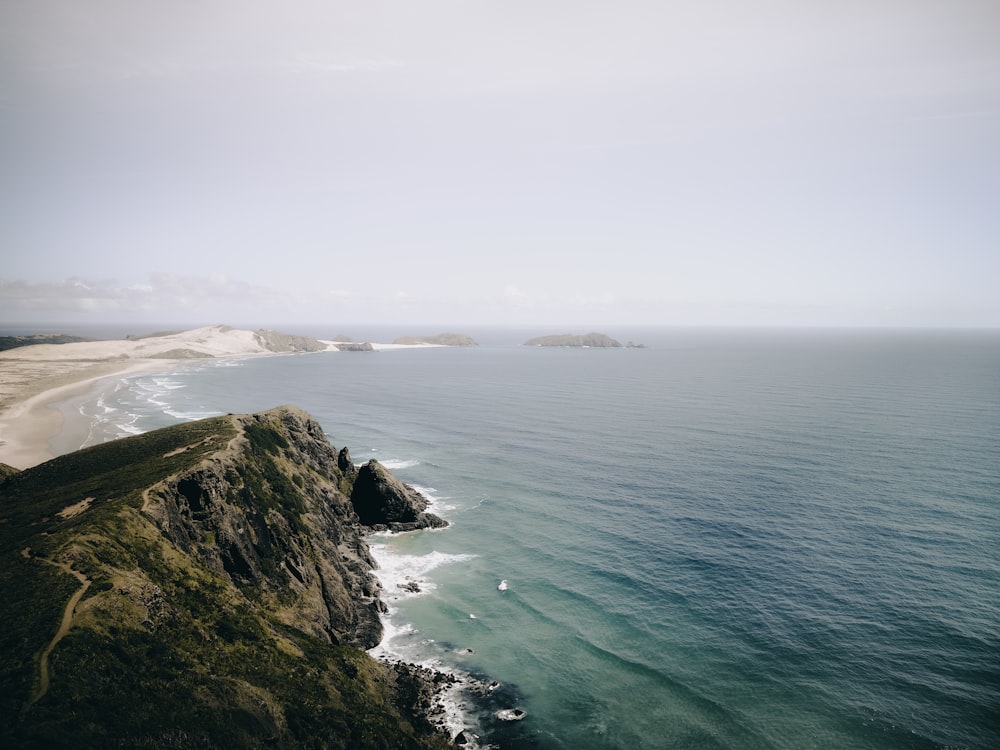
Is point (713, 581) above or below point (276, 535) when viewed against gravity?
below

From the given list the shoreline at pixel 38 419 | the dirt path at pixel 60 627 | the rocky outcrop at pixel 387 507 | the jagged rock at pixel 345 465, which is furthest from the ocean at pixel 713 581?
the dirt path at pixel 60 627

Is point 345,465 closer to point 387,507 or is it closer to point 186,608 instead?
point 387,507

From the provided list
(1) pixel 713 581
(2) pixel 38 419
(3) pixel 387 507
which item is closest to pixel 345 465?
(3) pixel 387 507

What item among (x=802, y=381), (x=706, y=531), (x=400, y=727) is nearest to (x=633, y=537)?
(x=706, y=531)

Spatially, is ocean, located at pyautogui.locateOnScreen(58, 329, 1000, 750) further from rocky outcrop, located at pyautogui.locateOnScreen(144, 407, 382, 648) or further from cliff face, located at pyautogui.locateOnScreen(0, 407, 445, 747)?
cliff face, located at pyautogui.locateOnScreen(0, 407, 445, 747)

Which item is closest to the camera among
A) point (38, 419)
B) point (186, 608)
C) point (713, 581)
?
point (186, 608)
